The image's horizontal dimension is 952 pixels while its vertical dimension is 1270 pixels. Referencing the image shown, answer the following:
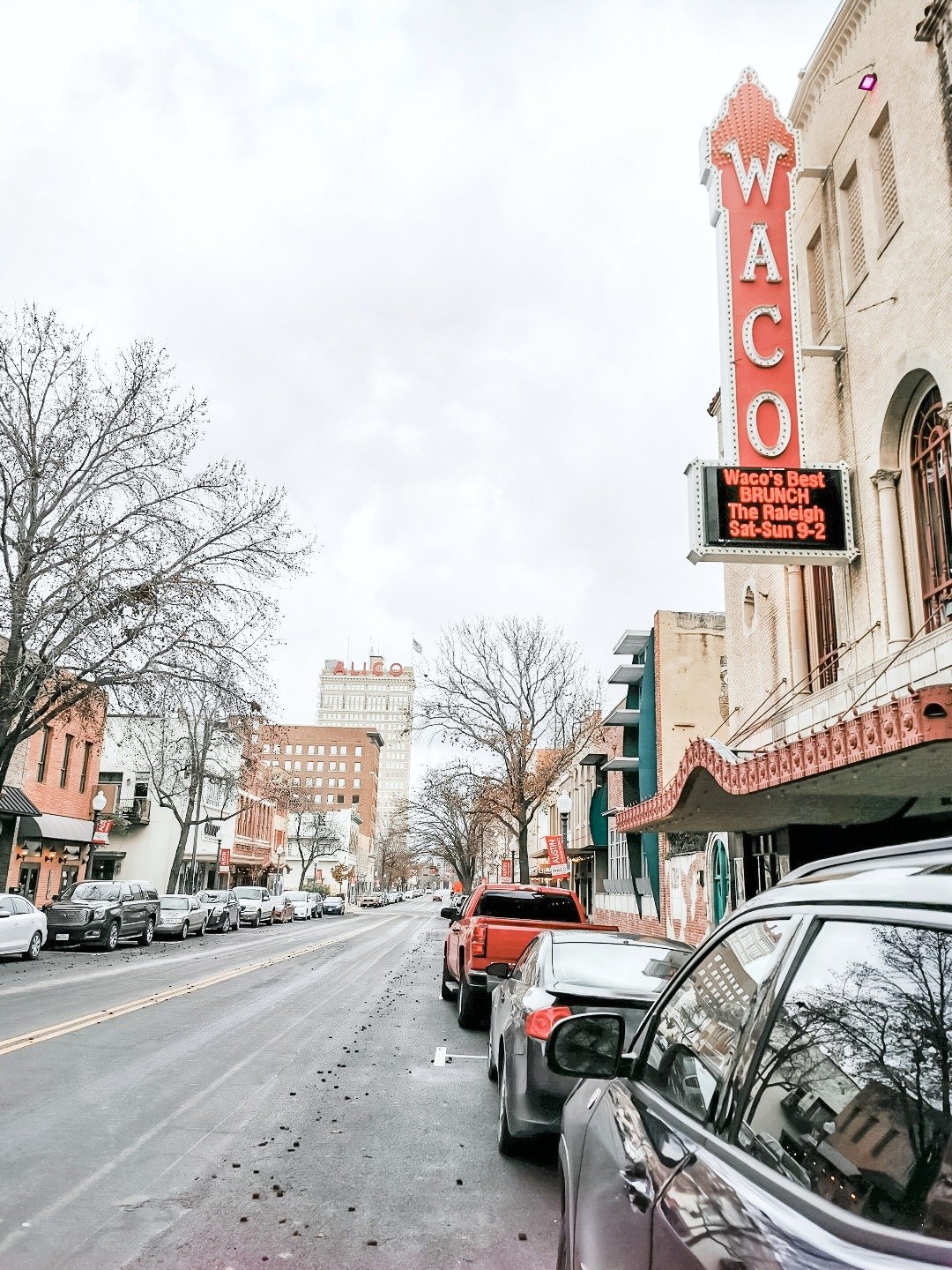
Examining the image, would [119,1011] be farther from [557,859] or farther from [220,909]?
[220,909]

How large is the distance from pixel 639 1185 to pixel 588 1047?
851mm

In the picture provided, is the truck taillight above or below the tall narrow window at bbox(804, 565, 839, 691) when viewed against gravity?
below

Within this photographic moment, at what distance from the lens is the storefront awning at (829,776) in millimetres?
7254

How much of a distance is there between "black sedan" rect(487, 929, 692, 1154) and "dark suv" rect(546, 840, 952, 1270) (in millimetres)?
3351

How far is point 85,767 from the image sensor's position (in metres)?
40.4

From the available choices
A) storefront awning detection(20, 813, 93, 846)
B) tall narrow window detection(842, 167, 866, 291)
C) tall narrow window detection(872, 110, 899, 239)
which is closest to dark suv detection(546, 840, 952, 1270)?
tall narrow window detection(872, 110, 899, 239)

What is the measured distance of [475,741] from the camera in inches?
1369

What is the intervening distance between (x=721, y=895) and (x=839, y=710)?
912 cm

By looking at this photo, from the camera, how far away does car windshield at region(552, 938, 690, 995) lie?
21.1 ft

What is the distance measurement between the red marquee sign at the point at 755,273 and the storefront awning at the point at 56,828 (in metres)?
28.9

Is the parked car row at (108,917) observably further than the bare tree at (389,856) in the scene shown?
No

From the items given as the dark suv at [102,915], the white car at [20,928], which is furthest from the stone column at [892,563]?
the dark suv at [102,915]

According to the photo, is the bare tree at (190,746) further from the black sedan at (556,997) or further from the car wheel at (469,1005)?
the black sedan at (556,997)

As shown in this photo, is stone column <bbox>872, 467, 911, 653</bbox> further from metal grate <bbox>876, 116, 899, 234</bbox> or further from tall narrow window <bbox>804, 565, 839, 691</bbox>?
metal grate <bbox>876, 116, 899, 234</bbox>
